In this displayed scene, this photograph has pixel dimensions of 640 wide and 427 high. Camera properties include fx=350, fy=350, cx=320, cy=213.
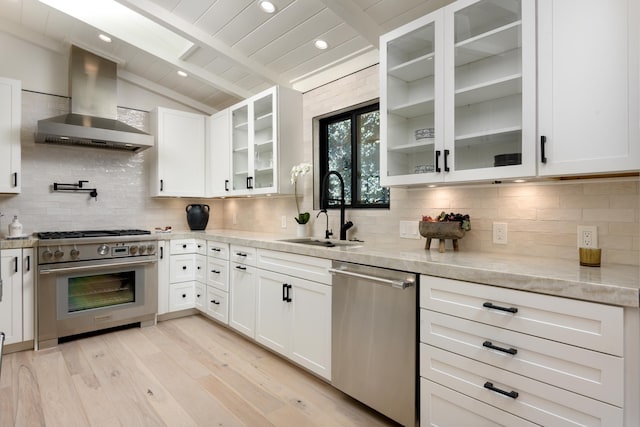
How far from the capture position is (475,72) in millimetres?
→ 1906

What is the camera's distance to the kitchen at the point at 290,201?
174 cm

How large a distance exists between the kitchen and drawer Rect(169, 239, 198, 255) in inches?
27.9

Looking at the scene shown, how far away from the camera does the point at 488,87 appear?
1.83m

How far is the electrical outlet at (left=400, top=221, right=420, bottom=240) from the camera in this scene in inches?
98.3

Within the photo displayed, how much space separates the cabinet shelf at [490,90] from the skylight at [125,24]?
8.51ft

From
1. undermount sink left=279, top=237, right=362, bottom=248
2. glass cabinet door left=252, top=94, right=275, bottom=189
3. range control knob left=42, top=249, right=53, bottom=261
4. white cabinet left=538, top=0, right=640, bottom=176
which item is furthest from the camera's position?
glass cabinet door left=252, top=94, right=275, bottom=189

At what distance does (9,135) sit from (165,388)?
101 inches

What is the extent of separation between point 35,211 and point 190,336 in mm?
1998

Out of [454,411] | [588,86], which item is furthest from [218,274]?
[588,86]

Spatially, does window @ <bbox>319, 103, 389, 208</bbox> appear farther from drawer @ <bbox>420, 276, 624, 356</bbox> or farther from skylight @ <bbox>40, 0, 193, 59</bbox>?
skylight @ <bbox>40, 0, 193, 59</bbox>

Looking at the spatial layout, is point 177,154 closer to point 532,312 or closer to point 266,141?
point 266,141

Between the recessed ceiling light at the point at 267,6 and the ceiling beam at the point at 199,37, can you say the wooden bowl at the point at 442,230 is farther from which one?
the ceiling beam at the point at 199,37

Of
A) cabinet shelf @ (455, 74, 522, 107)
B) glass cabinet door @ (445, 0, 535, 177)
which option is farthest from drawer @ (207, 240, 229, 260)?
cabinet shelf @ (455, 74, 522, 107)

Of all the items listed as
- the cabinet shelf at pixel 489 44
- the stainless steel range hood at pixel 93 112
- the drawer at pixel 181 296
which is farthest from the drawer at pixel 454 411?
the stainless steel range hood at pixel 93 112
